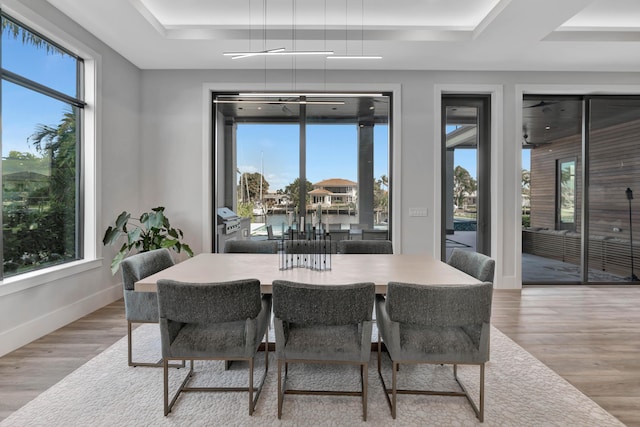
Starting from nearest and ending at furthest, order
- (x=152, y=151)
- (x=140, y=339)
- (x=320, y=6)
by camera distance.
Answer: (x=140, y=339) < (x=320, y=6) < (x=152, y=151)

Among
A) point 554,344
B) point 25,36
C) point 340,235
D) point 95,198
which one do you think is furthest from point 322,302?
point 25,36

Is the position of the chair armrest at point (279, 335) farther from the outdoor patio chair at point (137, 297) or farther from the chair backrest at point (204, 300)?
the outdoor patio chair at point (137, 297)

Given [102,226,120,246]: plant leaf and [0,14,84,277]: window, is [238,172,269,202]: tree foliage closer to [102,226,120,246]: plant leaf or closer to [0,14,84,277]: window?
[102,226,120,246]: plant leaf

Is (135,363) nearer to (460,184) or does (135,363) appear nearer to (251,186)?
(251,186)

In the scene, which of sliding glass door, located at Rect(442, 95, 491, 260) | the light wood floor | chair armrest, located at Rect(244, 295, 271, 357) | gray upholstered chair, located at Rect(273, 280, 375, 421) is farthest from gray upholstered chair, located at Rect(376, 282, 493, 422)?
sliding glass door, located at Rect(442, 95, 491, 260)


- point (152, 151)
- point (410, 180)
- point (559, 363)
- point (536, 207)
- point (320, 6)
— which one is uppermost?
point (320, 6)

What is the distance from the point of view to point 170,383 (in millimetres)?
2172

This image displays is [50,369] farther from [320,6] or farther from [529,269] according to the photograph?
[529,269]

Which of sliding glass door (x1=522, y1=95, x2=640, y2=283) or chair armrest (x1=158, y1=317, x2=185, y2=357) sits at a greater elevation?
sliding glass door (x1=522, y1=95, x2=640, y2=283)

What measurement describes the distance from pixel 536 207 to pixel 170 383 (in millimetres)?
5036

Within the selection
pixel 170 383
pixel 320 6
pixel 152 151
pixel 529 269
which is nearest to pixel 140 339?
pixel 170 383

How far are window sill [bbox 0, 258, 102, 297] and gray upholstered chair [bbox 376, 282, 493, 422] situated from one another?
3017mm

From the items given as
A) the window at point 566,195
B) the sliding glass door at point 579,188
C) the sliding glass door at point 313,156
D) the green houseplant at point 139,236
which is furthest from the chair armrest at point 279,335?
the window at point 566,195

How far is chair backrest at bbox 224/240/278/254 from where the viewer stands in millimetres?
3178
